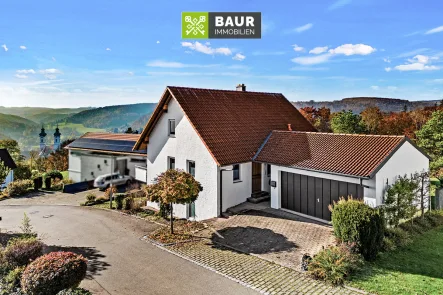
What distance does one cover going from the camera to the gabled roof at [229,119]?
1722cm

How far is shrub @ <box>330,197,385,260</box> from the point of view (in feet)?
34.8

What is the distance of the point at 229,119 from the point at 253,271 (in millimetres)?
11145

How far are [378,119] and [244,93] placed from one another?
2536cm

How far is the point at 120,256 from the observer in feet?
38.9

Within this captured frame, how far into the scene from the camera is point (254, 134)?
63.9ft

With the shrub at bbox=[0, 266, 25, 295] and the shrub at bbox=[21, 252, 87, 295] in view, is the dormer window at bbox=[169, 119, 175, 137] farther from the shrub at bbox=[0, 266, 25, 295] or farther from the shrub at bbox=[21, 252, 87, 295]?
the shrub at bbox=[21, 252, 87, 295]

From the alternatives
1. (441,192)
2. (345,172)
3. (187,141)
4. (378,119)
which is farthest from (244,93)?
(378,119)

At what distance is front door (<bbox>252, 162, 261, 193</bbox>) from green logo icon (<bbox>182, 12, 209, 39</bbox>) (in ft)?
27.1

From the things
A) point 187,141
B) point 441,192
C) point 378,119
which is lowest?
point 441,192

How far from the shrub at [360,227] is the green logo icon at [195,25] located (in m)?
12.3

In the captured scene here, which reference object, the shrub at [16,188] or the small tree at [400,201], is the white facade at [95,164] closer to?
the shrub at [16,188]

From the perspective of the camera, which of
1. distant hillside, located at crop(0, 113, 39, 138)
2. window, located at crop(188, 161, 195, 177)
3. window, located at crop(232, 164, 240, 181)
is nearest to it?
window, located at crop(232, 164, 240, 181)

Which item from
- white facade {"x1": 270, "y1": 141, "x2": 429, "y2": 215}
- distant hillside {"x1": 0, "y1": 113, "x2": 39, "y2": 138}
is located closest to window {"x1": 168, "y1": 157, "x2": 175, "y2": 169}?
white facade {"x1": 270, "y1": 141, "x2": 429, "y2": 215}

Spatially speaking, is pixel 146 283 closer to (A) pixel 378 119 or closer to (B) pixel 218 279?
(B) pixel 218 279
